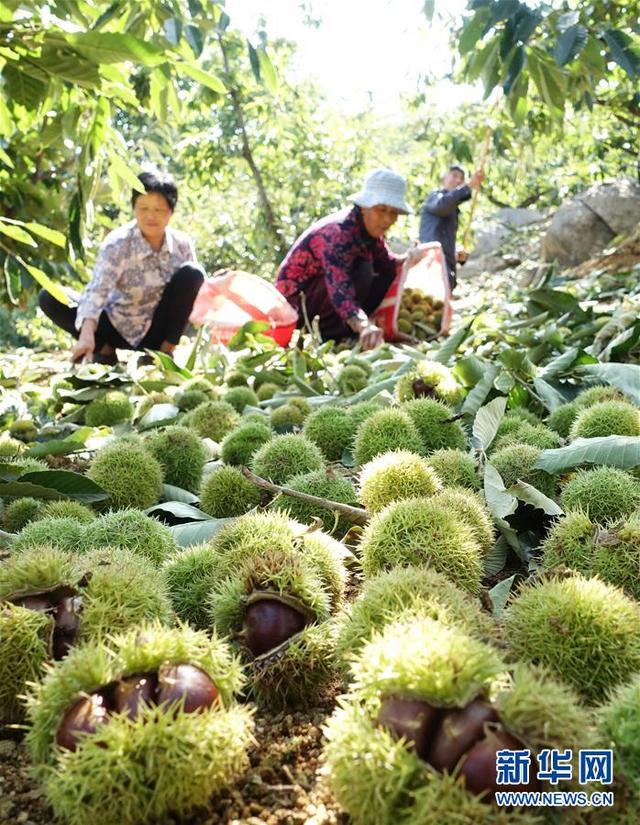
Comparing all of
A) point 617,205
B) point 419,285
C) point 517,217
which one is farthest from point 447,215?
point 517,217

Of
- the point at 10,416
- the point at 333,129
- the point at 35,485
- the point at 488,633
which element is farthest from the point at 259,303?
the point at 333,129

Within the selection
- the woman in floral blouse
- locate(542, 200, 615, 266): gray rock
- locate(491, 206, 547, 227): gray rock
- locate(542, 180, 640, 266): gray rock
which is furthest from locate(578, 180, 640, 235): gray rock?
the woman in floral blouse

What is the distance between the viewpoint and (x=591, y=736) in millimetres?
929

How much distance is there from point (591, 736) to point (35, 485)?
162 cm

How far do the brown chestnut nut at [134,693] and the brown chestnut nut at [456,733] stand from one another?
37 cm

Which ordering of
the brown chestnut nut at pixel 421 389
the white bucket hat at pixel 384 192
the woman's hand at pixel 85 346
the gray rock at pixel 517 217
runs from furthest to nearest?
the gray rock at pixel 517 217, the white bucket hat at pixel 384 192, the woman's hand at pixel 85 346, the brown chestnut nut at pixel 421 389

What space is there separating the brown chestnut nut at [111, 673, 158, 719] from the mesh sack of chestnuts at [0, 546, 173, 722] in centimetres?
17

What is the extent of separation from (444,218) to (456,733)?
8.42 metres

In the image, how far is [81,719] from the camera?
0.97 meters

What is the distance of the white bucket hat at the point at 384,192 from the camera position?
5.75 metres

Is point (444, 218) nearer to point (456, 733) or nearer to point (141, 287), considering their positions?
point (141, 287)

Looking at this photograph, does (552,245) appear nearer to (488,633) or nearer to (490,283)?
(490,283)

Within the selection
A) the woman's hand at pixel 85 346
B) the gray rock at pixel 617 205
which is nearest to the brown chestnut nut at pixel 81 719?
the woman's hand at pixel 85 346

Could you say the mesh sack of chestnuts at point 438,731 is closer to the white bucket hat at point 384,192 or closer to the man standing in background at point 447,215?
the white bucket hat at point 384,192
